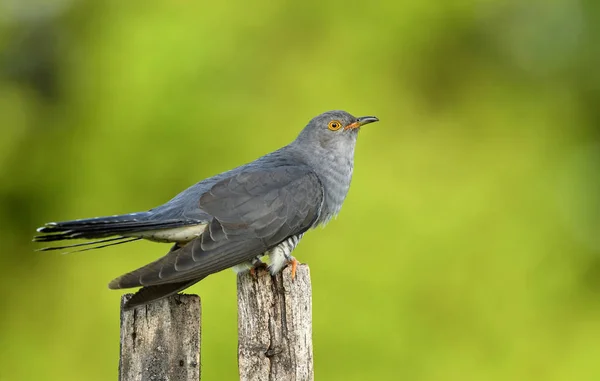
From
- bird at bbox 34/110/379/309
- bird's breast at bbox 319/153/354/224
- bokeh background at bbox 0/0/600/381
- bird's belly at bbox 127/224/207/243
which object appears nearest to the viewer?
bird at bbox 34/110/379/309

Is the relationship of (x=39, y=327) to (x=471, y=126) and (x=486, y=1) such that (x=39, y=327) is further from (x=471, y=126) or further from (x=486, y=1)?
(x=486, y=1)

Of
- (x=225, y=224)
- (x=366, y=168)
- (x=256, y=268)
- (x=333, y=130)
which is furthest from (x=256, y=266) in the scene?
(x=366, y=168)

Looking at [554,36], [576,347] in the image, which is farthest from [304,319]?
[554,36]

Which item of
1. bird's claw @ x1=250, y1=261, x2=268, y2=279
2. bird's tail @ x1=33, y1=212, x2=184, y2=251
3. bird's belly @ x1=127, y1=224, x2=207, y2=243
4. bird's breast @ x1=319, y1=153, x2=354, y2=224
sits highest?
bird's breast @ x1=319, y1=153, x2=354, y2=224

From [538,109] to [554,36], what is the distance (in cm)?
128

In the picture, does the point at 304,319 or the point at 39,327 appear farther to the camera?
the point at 39,327

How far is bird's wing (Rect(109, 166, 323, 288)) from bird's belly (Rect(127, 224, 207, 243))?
97mm

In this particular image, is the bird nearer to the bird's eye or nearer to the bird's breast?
the bird's breast

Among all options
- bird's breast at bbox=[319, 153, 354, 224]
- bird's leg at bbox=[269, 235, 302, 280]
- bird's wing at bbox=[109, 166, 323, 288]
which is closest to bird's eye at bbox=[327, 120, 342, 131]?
bird's breast at bbox=[319, 153, 354, 224]

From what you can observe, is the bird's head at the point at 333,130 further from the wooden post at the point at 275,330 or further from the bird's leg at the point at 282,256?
the wooden post at the point at 275,330

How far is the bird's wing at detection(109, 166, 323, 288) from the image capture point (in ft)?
10.9

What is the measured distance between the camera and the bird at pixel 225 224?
328 cm

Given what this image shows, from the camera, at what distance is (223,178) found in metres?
3.97

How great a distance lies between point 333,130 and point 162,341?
204 centimetres
